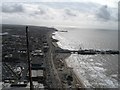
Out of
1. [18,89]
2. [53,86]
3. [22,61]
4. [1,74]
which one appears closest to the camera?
[18,89]

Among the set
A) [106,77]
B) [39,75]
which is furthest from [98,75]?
[39,75]

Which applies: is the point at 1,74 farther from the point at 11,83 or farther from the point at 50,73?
the point at 50,73

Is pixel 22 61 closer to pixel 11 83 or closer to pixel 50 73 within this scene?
pixel 50 73

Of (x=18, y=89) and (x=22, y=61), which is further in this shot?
(x=22, y=61)

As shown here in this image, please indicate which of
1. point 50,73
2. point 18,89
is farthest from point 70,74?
point 18,89

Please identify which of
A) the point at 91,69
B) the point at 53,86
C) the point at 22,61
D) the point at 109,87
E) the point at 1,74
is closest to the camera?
the point at 53,86

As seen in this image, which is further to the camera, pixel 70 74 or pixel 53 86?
pixel 70 74

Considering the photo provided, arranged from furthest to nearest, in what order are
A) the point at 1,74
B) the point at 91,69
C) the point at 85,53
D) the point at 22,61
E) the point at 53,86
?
the point at 85,53, the point at 22,61, the point at 91,69, the point at 1,74, the point at 53,86

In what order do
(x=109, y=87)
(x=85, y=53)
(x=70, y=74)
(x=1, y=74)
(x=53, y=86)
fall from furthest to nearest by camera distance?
(x=85, y=53) < (x=70, y=74) < (x=1, y=74) < (x=109, y=87) < (x=53, y=86)
